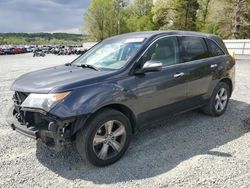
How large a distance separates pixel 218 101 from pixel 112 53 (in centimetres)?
251

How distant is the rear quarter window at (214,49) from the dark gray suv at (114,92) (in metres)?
0.11

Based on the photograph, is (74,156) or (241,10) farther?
(241,10)

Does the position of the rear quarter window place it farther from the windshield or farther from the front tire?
the front tire

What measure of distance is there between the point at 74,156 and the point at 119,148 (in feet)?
2.25

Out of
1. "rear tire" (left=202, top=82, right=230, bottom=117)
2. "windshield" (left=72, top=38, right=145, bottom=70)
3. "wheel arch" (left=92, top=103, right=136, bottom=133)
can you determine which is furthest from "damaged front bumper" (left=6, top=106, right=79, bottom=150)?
"rear tire" (left=202, top=82, right=230, bottom=117)

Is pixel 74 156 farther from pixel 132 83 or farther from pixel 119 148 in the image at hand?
pixel 132 83

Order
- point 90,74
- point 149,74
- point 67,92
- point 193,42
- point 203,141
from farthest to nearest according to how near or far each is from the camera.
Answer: point 193,42
point 203,141
point 149,74
point 90,74
point 67,92

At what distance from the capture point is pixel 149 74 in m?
3.97

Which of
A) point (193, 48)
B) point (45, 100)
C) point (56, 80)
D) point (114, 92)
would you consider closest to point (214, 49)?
point (193, 48)

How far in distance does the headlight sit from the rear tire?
3163 mm

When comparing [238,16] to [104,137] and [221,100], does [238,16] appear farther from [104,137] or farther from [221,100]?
[104,137]

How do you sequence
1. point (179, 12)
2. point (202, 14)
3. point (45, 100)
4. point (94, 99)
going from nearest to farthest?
point (45, 100)
point (94, 99)
point (179, 12)
point (202, 14)

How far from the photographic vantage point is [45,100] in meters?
3.23

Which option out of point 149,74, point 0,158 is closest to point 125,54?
point 149,74
